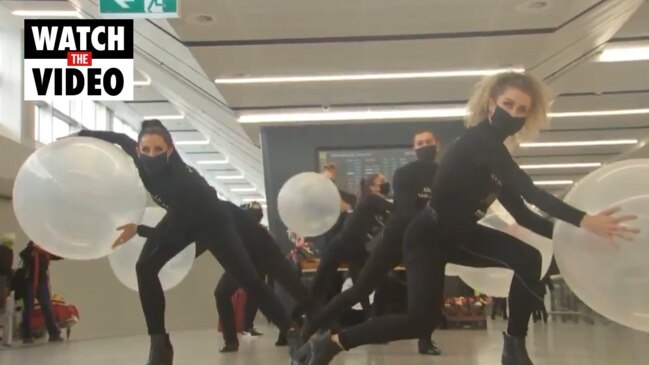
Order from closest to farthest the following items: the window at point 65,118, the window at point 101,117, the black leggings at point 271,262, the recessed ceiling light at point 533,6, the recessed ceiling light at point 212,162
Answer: the black leggings at point 271,262
the recessed ceiling light at point 533,6
the window at point 65,118
the window at point 101,117
the recessed ceiling light at point 212,162

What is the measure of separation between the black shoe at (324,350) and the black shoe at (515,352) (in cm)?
77

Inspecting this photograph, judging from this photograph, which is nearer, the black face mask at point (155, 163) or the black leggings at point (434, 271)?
the black leggings at point (434, 271)

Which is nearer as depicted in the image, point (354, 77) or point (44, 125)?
point (354, 77)

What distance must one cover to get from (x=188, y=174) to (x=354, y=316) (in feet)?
13.3

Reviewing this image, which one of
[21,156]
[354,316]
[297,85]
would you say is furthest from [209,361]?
[21,156]

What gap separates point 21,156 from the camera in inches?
416

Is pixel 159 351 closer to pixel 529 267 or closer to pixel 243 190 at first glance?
pixel 529 267

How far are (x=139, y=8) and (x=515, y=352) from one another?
13.7 ft

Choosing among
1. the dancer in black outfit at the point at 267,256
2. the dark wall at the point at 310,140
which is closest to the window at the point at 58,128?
the dark wall at the point at 310,140

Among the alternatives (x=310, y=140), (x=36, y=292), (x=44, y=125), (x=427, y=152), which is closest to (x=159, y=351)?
(x=427, y=152)

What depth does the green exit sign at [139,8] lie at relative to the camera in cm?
593

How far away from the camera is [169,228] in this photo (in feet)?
12.6

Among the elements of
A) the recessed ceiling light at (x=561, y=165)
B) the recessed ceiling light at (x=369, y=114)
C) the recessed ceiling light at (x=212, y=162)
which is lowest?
the recessed ceiling light at (x=561, y=165)

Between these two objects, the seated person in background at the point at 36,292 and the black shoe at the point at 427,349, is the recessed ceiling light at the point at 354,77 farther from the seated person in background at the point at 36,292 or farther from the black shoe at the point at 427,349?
the black shoe at the point at 427,349
